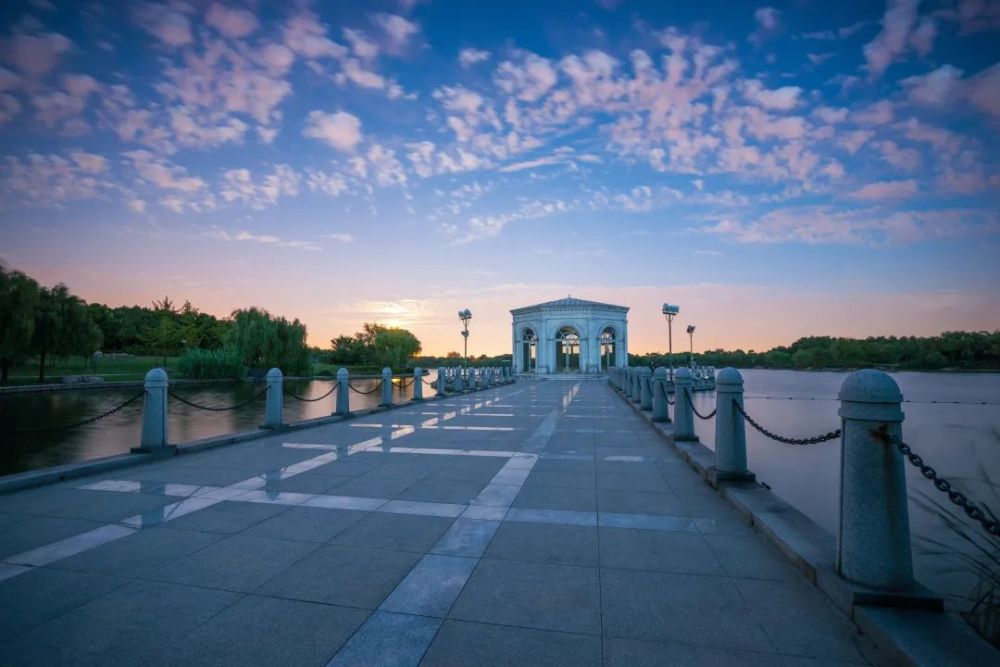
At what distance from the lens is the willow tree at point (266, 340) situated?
42688 mm

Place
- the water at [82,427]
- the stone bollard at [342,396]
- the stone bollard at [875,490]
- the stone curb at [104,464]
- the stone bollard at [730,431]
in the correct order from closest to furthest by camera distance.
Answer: the stone bollard at [875,490] < the stone bollard at [730,431] < the stone curb at [104,464] < the water at [82,427] < the stone bollard at [342,396]

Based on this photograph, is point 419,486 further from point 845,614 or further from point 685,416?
point 685,416

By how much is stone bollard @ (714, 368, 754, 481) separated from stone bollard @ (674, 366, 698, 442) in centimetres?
254

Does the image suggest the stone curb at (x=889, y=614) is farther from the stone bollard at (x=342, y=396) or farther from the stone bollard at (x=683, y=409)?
the stone bollard at (x=342, y=396)

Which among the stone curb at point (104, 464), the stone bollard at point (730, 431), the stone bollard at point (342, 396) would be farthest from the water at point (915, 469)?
the stone bollard at point (342, 396)

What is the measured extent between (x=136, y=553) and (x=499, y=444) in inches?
228

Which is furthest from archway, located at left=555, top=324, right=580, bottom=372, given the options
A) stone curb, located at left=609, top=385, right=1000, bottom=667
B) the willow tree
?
stone curb, located at left=609, top=385, right=1000, bottom=667

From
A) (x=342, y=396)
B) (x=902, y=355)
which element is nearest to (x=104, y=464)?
(x=342, y=396)

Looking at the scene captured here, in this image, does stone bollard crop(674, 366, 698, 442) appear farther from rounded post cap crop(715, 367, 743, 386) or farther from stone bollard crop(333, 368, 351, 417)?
stone bollard crop(333, 368, 351, 417)

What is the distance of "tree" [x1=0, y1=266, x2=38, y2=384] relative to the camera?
29.0m

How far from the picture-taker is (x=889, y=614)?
281 cm

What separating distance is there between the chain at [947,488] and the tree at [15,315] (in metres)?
39.7

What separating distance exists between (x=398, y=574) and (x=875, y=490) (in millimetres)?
3102

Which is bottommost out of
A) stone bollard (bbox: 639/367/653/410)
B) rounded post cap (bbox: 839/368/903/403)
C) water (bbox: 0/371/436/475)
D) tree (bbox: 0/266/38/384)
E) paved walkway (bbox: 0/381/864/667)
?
water (bbox: 0/371/436/475)
